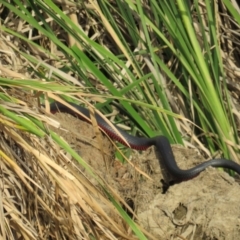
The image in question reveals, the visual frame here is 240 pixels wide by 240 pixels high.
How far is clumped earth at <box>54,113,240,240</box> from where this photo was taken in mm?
2721

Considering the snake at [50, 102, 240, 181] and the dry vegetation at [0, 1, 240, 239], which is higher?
the dry vegetation at [0, 1, 240, 239]

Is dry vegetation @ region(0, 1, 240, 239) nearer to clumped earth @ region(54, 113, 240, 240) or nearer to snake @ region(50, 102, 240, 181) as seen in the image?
clumped earth @ region(54, 113, 240, 240)

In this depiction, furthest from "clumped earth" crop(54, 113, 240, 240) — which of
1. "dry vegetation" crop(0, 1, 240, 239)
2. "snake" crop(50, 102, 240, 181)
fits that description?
"dry vegetation" crop(0, 1, 240, 239)

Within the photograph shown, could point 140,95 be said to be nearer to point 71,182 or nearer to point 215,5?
point 215,5

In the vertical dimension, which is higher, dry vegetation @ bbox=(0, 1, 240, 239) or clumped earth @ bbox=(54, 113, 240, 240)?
dry vegetation @ bbox=(0, 1, 240, 239)

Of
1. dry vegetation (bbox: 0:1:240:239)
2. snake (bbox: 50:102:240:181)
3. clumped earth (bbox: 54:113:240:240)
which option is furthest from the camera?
snake (bbox: 50:102:240:181)

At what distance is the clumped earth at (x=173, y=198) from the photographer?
2.72 metres

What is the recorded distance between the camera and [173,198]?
2.84 metres

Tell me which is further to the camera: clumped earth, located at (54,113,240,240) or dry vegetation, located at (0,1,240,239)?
clumped earth, located at (54,113,240,240)

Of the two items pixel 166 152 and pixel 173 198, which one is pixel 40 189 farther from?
pixel 166 152

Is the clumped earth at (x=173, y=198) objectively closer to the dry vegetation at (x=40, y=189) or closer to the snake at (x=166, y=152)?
the snake at (x=166, y=152)

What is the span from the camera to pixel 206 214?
2742mm

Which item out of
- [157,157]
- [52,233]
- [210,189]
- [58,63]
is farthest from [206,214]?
[58,63]

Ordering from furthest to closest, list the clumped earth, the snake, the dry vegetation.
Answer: the snake < the clumped earth < the dry vegetation
